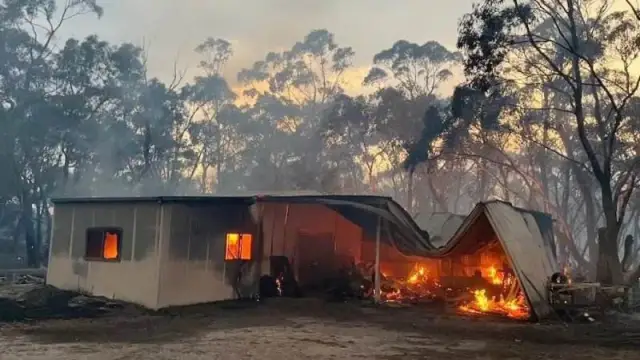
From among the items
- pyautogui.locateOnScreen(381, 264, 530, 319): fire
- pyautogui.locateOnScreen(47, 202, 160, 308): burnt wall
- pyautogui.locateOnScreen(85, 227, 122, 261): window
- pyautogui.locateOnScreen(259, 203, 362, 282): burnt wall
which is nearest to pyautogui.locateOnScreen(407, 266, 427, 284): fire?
pyautogui.locateOnScreen(381, 264, 530, 319): fire

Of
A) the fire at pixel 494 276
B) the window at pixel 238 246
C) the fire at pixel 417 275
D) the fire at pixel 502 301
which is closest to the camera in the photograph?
the fire at pixel 502 301

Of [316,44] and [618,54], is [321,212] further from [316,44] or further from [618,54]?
[316,44]

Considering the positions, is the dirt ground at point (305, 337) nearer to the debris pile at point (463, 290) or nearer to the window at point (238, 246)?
the debris pile at point (463, 290)


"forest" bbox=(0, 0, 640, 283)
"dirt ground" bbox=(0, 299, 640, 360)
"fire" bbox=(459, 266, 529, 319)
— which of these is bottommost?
"dirt ground" bbox=(0, 299, 640, 360)

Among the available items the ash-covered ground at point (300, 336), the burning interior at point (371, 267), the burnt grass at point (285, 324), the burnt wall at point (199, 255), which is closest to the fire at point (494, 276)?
the burning interior at point (371, 267)

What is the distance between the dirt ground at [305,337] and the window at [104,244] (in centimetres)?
182

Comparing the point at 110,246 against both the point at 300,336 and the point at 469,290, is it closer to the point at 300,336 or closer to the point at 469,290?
the point at 300,336

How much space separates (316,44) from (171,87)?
1055 centimetres

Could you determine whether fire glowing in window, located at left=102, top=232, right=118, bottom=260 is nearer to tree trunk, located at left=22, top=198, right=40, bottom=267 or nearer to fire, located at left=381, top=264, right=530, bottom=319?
fire, located at left=381, top=264, right=530, bottom=319

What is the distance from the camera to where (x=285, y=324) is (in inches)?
496

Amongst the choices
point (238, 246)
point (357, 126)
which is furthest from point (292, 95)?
point (238, 246)

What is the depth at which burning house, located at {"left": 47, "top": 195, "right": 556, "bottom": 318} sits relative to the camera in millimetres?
14148

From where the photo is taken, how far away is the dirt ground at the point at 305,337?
30.7 ft

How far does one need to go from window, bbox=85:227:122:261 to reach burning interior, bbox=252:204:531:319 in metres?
3.84
